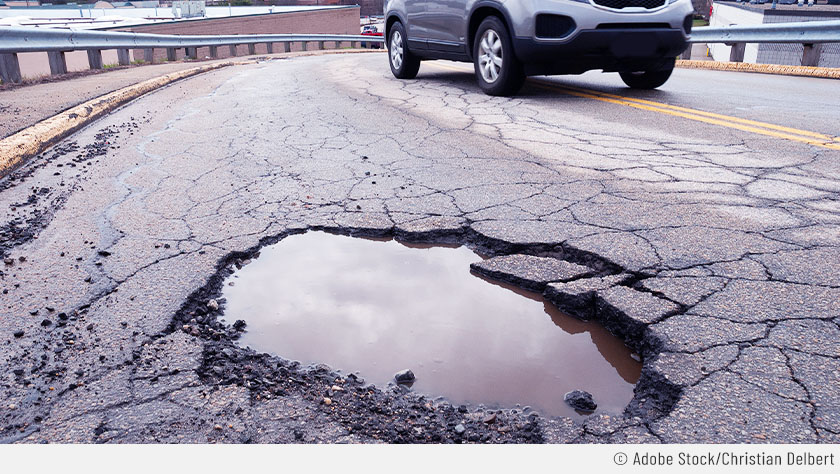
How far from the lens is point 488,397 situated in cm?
198

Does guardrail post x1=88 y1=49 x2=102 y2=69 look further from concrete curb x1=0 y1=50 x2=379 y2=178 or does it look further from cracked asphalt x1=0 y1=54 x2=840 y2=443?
cracked asphalt x1=0 y1=54 x2=840 y2=443

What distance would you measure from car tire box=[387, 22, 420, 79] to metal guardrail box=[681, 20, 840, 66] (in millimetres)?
3815

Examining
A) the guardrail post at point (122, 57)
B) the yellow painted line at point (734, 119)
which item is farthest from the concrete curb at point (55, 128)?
the yellow painted line at point (734, 119)

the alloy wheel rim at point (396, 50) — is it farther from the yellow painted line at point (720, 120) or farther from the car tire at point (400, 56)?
the yellow painted line at point (720, 120)

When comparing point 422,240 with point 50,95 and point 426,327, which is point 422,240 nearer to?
point 426,327

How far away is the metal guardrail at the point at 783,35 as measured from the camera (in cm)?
871

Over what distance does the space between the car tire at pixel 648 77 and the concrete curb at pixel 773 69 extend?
3.03 metres

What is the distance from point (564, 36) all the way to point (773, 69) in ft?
17.4

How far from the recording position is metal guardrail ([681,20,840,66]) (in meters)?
8.71

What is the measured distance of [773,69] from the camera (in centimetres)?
957

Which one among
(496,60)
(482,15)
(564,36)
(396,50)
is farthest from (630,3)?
(396,50)

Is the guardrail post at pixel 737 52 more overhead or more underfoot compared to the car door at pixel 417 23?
more underfoot

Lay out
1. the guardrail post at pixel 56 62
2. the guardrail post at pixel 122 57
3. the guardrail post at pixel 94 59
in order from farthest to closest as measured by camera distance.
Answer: the guardrail post at pixel 122 57 → the guardrail post at pixel 94 59 → the guardrail post at pixel 56 62

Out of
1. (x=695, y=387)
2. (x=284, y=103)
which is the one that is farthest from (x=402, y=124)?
(x=695, y=387)
